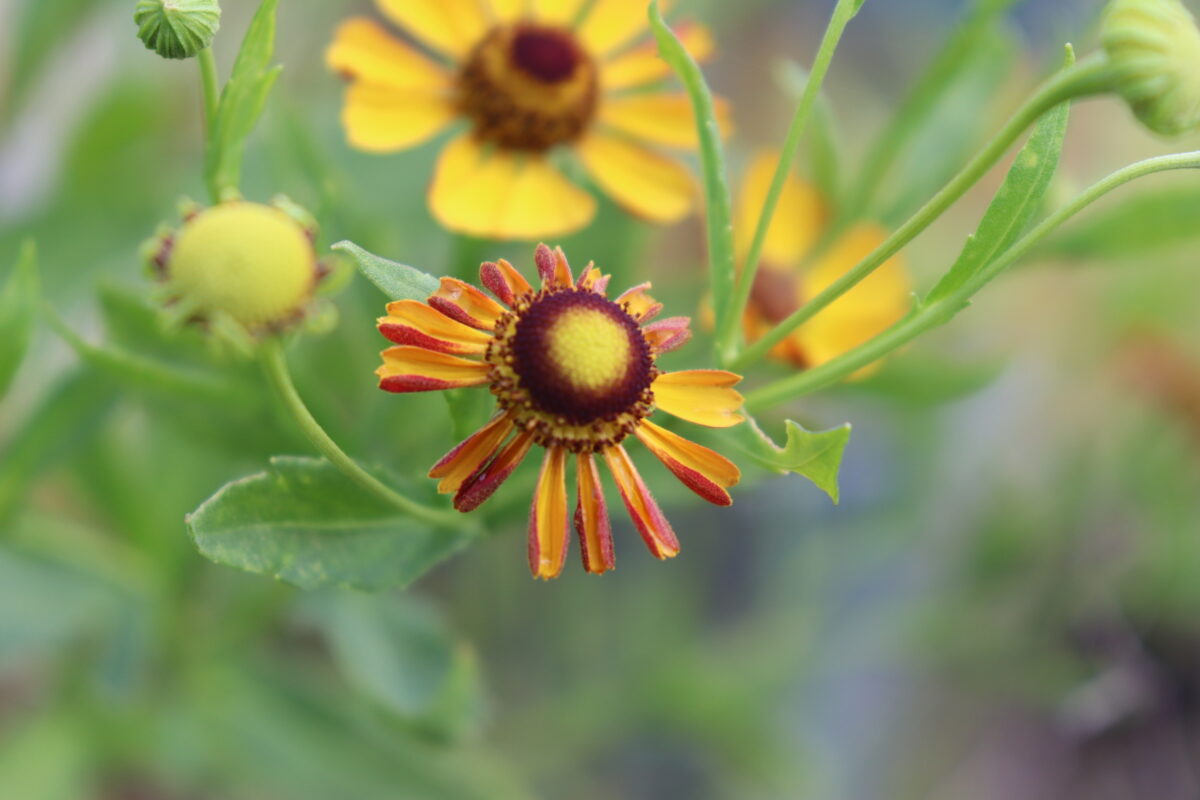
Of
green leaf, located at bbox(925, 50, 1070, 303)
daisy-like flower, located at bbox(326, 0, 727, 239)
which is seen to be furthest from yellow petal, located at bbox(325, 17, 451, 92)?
green leaf, located at bbox(925, 50, 1070, 303)

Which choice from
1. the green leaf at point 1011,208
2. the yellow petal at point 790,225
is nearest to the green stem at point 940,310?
the green leaf at point 1011,208

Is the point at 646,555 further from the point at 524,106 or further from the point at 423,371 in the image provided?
the point at 423,371

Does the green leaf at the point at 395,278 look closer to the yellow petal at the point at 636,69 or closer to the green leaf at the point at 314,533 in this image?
the green leaf at the point at 314,533

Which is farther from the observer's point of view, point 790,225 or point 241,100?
point 790,225

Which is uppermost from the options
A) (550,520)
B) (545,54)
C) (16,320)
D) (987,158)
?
(987,158)

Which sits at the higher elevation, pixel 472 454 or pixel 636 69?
pixel 636 69

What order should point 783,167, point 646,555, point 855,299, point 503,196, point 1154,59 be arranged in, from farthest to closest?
point 646,555, point 855,299, point 503,196, point 783,167, point 1154,59

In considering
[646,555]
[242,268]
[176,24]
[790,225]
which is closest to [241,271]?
[242,268]

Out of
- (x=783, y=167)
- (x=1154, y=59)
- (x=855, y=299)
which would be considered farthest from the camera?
(x=855, y=299)
